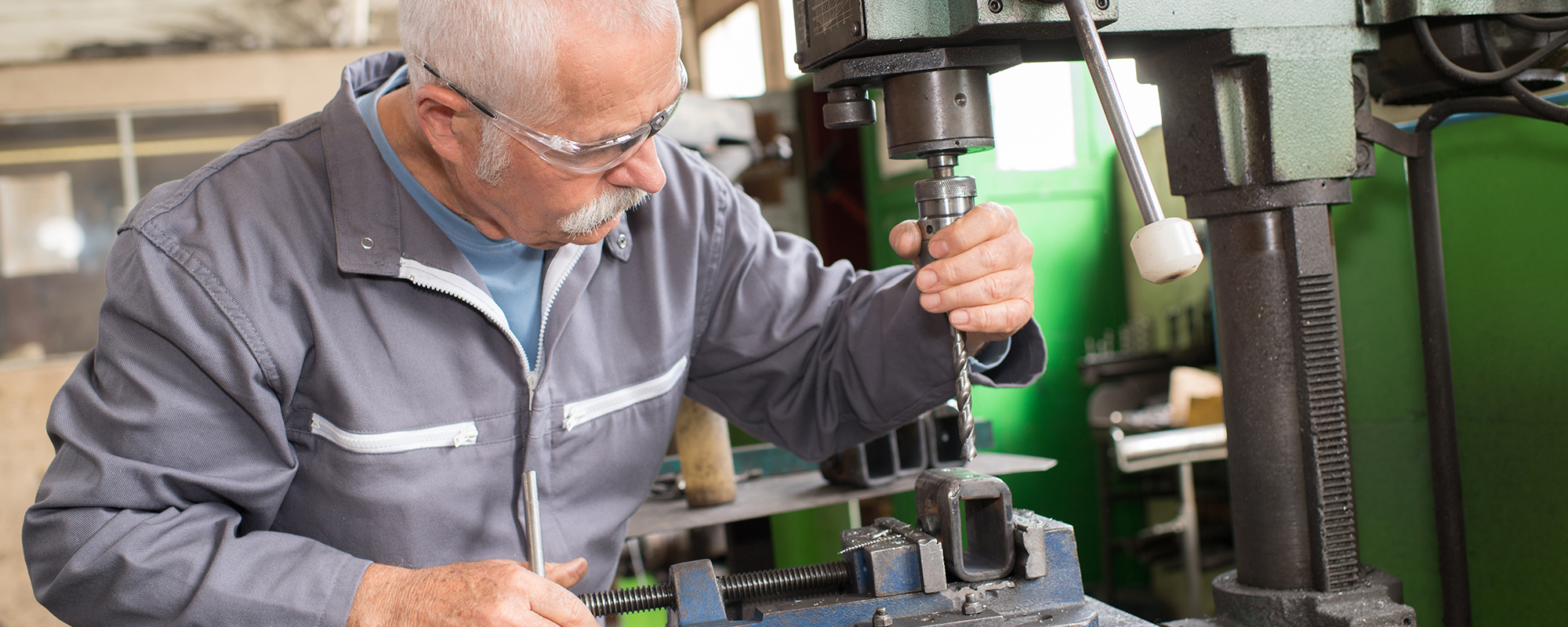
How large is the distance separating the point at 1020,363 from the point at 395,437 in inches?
25.4

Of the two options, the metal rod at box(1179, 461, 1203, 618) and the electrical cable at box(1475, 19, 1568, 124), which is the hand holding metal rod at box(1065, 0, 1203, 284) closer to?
the electrical cable at box(1475, 19, 1568, 124)

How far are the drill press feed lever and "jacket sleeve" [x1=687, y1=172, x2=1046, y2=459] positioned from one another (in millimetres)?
285

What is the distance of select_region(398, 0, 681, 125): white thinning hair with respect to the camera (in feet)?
3.12

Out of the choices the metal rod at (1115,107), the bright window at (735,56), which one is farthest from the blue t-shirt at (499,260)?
the bright window at (735,56)

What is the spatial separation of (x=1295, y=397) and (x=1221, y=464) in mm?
2381

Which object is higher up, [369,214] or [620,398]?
[369,214]

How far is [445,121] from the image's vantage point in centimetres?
106

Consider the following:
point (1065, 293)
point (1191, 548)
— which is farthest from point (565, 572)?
point (1065, 293)

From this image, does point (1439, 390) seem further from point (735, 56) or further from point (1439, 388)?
point (735, 56)

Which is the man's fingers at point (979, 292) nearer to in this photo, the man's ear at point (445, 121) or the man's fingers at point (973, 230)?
the man's fingers at point (973, 230)

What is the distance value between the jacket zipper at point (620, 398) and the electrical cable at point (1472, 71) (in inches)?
32.3

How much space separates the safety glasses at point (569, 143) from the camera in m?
1.00

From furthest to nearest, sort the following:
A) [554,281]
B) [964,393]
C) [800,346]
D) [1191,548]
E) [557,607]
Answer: [1191,548], [800,346], [554,281], [964,393], [557,607]

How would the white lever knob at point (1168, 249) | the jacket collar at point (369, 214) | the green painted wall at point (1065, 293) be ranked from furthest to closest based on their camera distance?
1. the green painted wall at point (1065, 293)
2. the jacket collar at point (369, 214)
3. the white lever knob at point (1168, 249)
